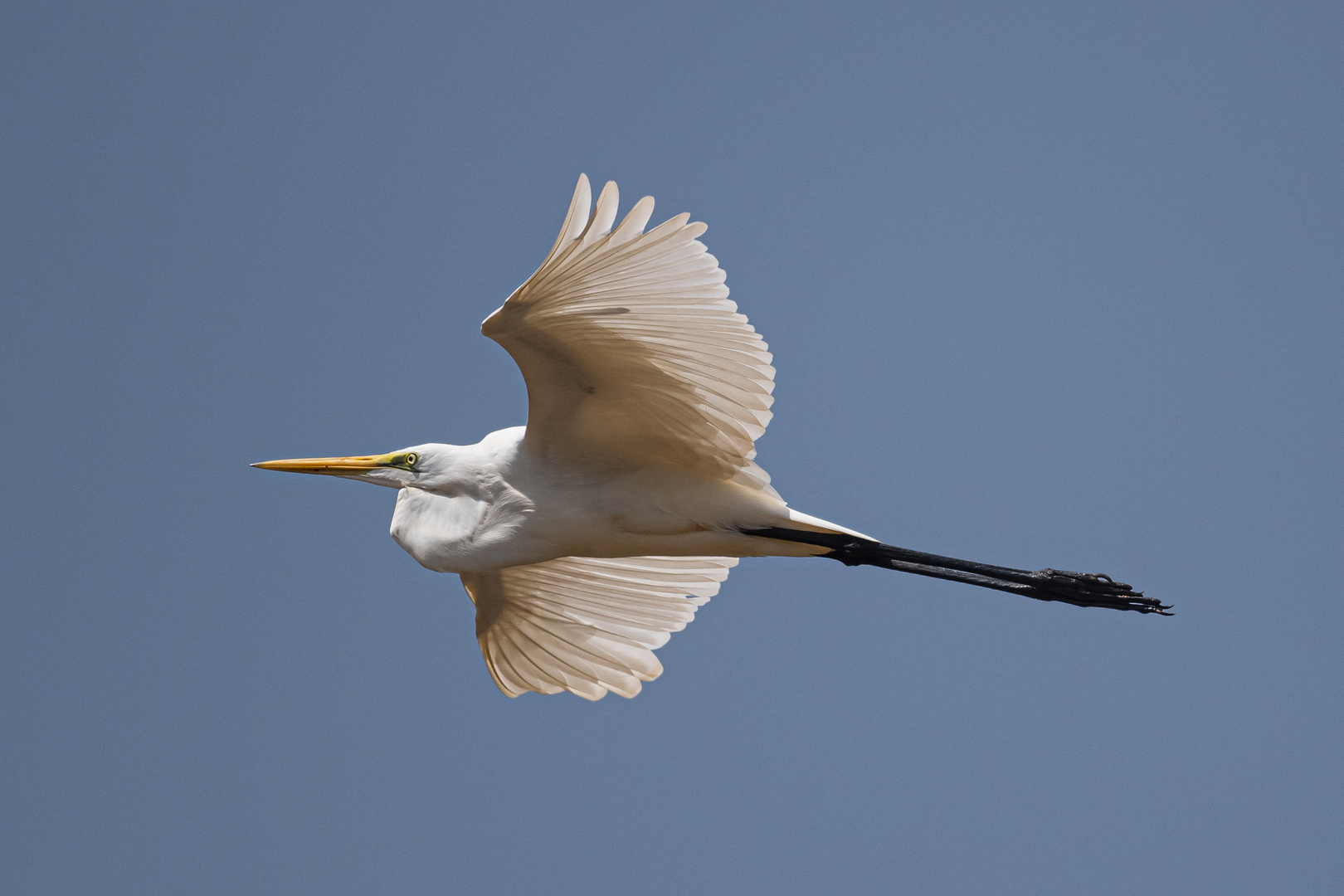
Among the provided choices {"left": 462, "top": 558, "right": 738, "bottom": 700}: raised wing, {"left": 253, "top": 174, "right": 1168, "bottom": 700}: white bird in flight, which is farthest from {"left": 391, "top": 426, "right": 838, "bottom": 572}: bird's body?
{"left": 462, "top": 558, "right": 738, "bottom": 700}: raised wing

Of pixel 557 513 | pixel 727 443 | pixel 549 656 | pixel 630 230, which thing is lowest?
pixel 549 656

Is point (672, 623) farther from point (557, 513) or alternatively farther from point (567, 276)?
point (567, 276)

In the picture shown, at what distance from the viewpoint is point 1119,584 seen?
5992 millimetres

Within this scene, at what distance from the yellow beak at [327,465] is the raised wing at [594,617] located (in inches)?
30.6

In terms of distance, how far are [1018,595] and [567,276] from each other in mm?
2371

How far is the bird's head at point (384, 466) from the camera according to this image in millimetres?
6148

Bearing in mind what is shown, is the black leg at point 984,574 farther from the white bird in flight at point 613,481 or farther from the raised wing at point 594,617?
the raised wing at point 594,617

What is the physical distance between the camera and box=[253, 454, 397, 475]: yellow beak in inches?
253

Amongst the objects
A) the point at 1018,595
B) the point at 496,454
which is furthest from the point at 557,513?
the point at 1018,595

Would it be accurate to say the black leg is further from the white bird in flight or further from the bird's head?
the bird's head

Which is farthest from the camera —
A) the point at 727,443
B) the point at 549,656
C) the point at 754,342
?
the point at 549,656

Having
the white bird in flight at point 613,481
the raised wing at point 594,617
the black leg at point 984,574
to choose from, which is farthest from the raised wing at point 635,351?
the raised wing at point 594,617

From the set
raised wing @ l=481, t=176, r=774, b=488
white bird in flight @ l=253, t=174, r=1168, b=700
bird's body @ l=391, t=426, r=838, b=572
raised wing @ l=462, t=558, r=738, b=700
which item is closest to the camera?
raised wing @ l=481, t=176, r=774, b=488

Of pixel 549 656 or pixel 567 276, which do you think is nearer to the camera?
pixel 567 276
